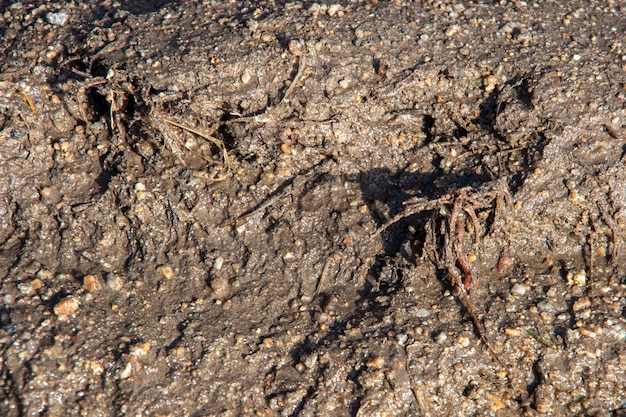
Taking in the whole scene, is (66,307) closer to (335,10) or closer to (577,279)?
(335,10)

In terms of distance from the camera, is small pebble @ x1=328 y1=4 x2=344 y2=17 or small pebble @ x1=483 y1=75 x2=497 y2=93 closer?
small pebble @ x1=483 y1=75 x2=497 y2=93

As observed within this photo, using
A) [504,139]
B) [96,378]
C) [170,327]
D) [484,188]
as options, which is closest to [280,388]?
[170,327]

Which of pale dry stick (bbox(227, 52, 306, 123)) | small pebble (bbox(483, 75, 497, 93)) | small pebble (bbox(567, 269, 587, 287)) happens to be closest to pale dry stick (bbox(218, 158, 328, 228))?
pale dry stick (bbox(227, 52, 306, 123))

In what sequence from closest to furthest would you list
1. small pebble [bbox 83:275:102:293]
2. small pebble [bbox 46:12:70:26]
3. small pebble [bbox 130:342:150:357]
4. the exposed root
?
1. small pebble [bbox 130:342:150:357]
2. the exposed root
3. small pebble [bbox 83:275:102:293]
4. small pebble [bbox 46:12:70:26]

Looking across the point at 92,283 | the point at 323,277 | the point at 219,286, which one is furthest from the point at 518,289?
the point at 92,283

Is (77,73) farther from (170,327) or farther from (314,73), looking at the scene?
(170,327)

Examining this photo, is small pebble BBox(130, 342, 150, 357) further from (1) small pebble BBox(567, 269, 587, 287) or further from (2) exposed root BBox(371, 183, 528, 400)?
(1) small pebble BBox(567, 269, 587, 287)

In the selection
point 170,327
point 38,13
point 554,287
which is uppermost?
point 38,13
